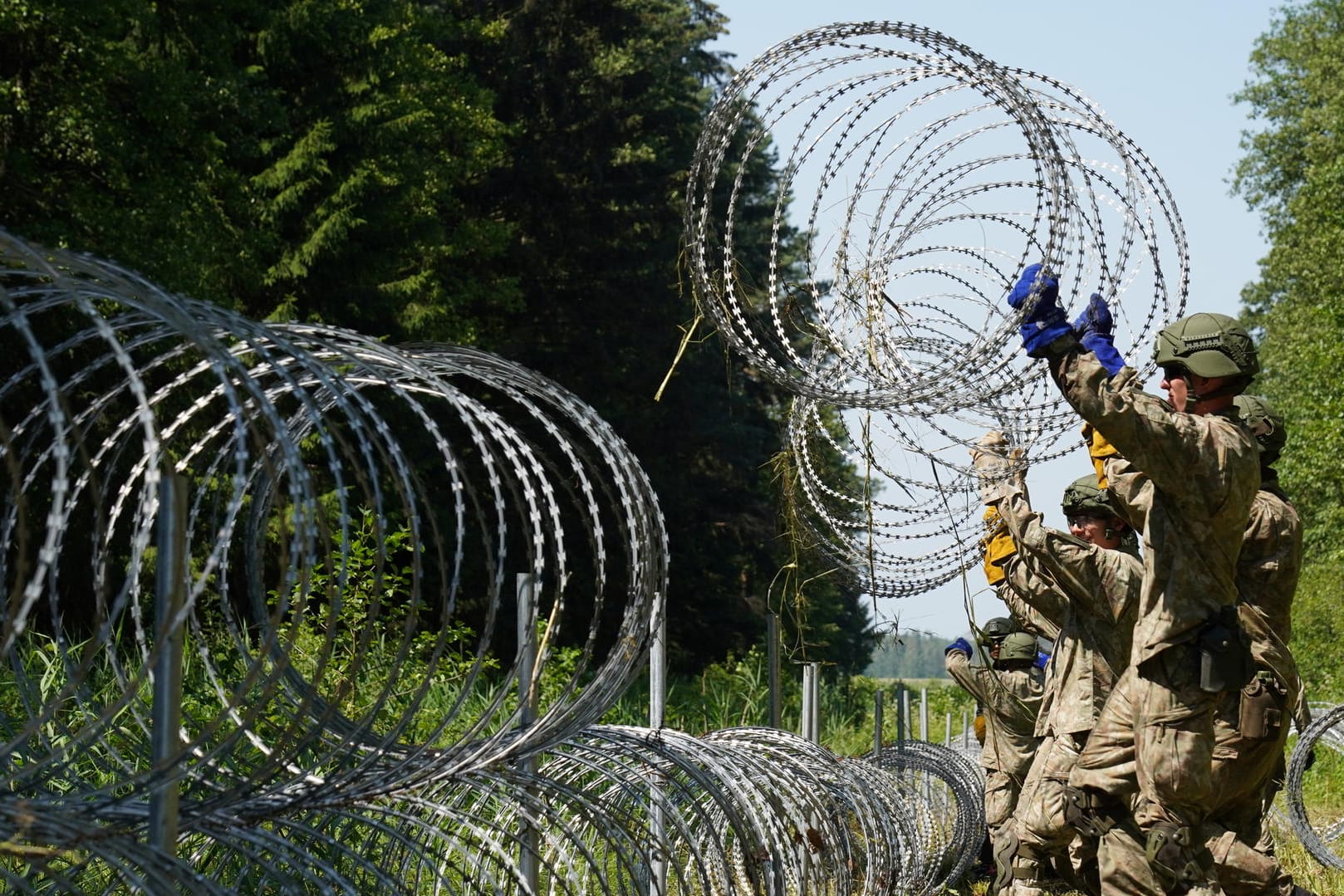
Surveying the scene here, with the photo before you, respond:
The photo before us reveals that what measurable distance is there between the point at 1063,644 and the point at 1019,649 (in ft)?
8.78

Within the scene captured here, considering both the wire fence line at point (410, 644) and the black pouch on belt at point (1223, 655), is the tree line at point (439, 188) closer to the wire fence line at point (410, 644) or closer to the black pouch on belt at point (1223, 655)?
the wire fence line at point (410, 644)

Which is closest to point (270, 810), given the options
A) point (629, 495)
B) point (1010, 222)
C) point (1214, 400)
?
point (629, 495)

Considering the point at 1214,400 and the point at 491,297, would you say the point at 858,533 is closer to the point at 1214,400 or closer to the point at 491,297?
the point at 1214,400

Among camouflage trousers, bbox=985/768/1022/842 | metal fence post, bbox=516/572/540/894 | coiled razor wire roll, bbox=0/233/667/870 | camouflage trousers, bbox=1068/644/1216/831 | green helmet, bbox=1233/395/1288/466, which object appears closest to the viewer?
coiled razor wire roll, bbox=0/233/667/870

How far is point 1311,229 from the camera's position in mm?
34969

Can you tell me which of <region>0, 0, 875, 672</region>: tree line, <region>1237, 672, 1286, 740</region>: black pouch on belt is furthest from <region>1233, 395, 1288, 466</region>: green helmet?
<region>0, 0, 875, 672</region>: tree line

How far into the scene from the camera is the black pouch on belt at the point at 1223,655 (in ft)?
18.2

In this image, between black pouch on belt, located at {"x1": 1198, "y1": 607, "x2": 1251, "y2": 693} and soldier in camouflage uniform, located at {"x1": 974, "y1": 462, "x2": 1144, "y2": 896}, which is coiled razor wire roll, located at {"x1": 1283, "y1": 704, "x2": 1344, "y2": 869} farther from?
black pouch on belt, located at {"x1": 1198, "y1": 607, "x2": 1251, "y2": 693}

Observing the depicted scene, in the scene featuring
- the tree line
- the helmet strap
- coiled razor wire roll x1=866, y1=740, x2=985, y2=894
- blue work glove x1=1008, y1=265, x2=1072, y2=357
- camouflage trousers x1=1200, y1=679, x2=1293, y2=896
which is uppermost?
the tree line

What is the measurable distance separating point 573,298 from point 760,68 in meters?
21.7

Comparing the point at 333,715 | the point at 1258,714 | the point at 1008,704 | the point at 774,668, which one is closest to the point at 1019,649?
the point at 1008,704

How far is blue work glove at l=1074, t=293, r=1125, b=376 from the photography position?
6262 mm

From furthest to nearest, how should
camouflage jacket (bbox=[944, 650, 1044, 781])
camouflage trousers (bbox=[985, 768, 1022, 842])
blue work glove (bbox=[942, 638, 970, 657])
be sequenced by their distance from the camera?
blue work glove (bbox=[942, 638, 970, 657]) → camouflage trousers (bbox=[985, 768, 1022, 842]) → camouflage jacket (bbox=[944, 650, 1044, 781])

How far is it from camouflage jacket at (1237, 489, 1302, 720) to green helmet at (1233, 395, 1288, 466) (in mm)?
534
